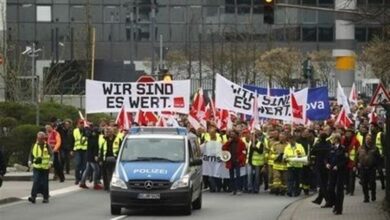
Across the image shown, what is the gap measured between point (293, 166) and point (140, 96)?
225 inches

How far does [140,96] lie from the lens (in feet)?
101

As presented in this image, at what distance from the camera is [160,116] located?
31906mm

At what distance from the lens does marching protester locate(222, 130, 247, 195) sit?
28594mm

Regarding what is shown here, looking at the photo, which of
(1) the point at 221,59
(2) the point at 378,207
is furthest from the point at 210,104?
(1) the point at 221,59

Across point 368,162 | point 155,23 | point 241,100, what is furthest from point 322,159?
point 155,23

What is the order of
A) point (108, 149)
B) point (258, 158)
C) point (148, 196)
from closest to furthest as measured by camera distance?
point (148, 196) → point (108, 149) → point (258, 158)

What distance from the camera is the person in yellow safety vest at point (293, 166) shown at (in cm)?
2777

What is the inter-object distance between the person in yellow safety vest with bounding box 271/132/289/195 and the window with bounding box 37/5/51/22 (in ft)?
192

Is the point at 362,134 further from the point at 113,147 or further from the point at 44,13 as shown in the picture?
the point at 44,13

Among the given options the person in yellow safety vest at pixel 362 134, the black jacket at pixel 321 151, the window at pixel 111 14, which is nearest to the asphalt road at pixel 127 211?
the black jacket at pixel 321 151

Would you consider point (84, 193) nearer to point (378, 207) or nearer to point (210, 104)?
point (378, 207)

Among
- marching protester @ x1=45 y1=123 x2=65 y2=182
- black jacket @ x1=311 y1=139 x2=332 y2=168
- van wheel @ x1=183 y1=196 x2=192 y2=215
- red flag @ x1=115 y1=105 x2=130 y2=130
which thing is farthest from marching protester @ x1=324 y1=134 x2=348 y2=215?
marching protester @ x1=45 y1=123 x2=65 y2=182

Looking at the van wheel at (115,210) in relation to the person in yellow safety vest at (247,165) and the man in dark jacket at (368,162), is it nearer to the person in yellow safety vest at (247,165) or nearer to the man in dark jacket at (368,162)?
the man in dark jacket at (368,162)

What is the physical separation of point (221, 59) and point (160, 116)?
121 ft
